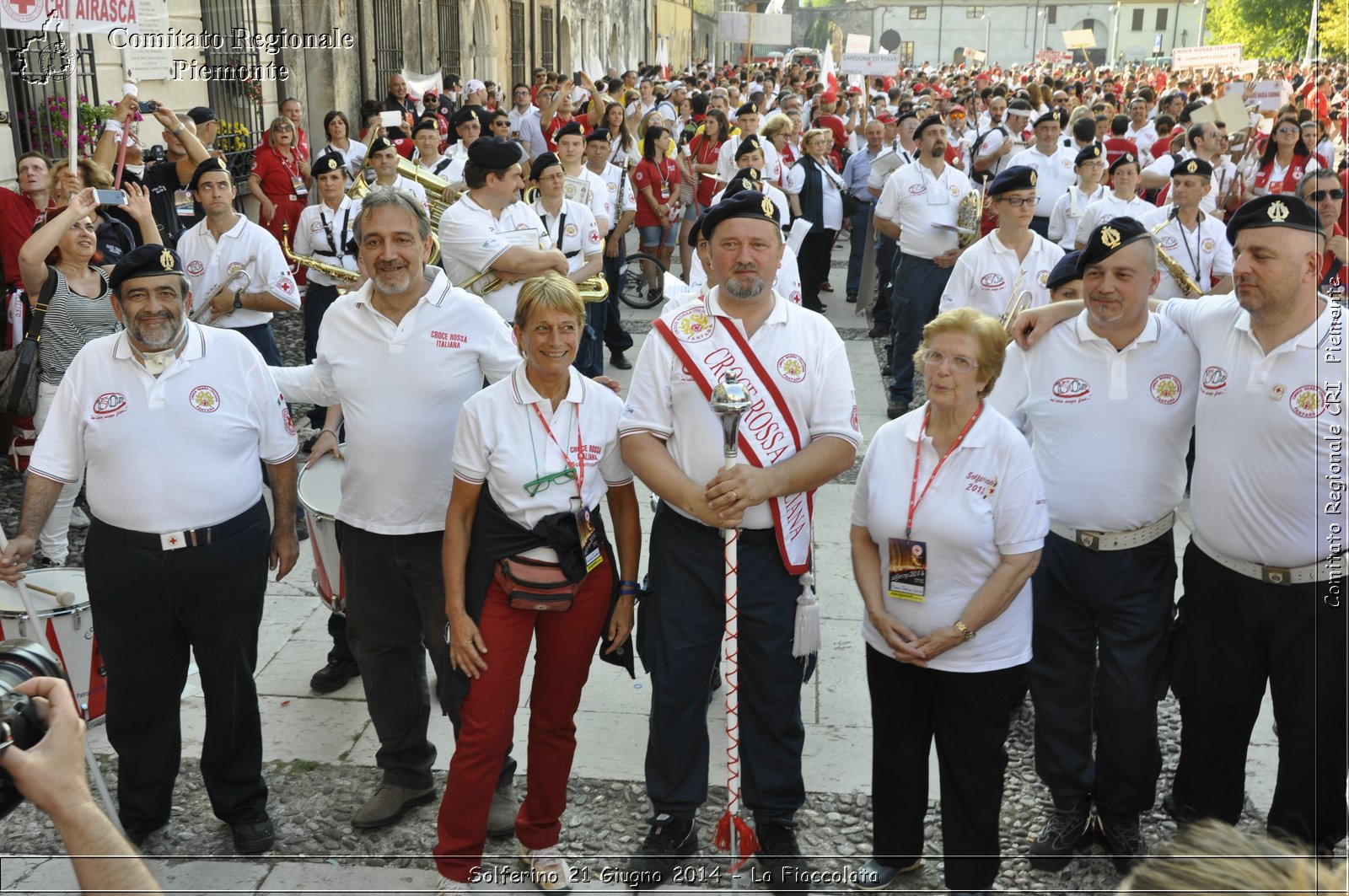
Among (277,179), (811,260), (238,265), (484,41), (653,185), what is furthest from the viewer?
(484,41)

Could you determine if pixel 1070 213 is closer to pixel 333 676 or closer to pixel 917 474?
pixel 917 474

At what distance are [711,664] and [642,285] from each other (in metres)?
9.98

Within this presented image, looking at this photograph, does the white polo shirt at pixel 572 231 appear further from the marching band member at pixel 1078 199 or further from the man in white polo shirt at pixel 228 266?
the marching band member at pixel 1078 199

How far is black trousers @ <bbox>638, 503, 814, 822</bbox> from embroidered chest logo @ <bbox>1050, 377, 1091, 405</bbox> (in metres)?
1.12

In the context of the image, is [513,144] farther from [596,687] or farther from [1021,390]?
[1021,390]

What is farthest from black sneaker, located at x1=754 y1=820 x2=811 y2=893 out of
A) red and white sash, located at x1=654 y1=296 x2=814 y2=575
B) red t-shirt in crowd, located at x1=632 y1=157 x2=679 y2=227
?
red t-shirt in crowd, located at x1=632 y1=157 x2=679 y2=227

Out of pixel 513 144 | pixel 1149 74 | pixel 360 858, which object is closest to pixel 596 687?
pixel 360 858

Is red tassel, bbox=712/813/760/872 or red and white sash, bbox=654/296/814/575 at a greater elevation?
red and white sash, bbox=654/296/814/575

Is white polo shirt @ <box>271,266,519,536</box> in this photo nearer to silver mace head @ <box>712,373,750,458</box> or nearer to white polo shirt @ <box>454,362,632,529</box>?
white polo shirt @ <box>454,362,632,529</box>

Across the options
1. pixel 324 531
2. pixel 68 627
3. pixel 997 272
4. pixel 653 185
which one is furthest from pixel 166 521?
pixel 653 185

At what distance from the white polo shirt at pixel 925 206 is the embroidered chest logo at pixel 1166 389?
5.49 metres

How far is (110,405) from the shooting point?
4.14 metres

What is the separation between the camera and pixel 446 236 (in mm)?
6938

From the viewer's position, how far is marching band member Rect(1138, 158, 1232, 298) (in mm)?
8156
